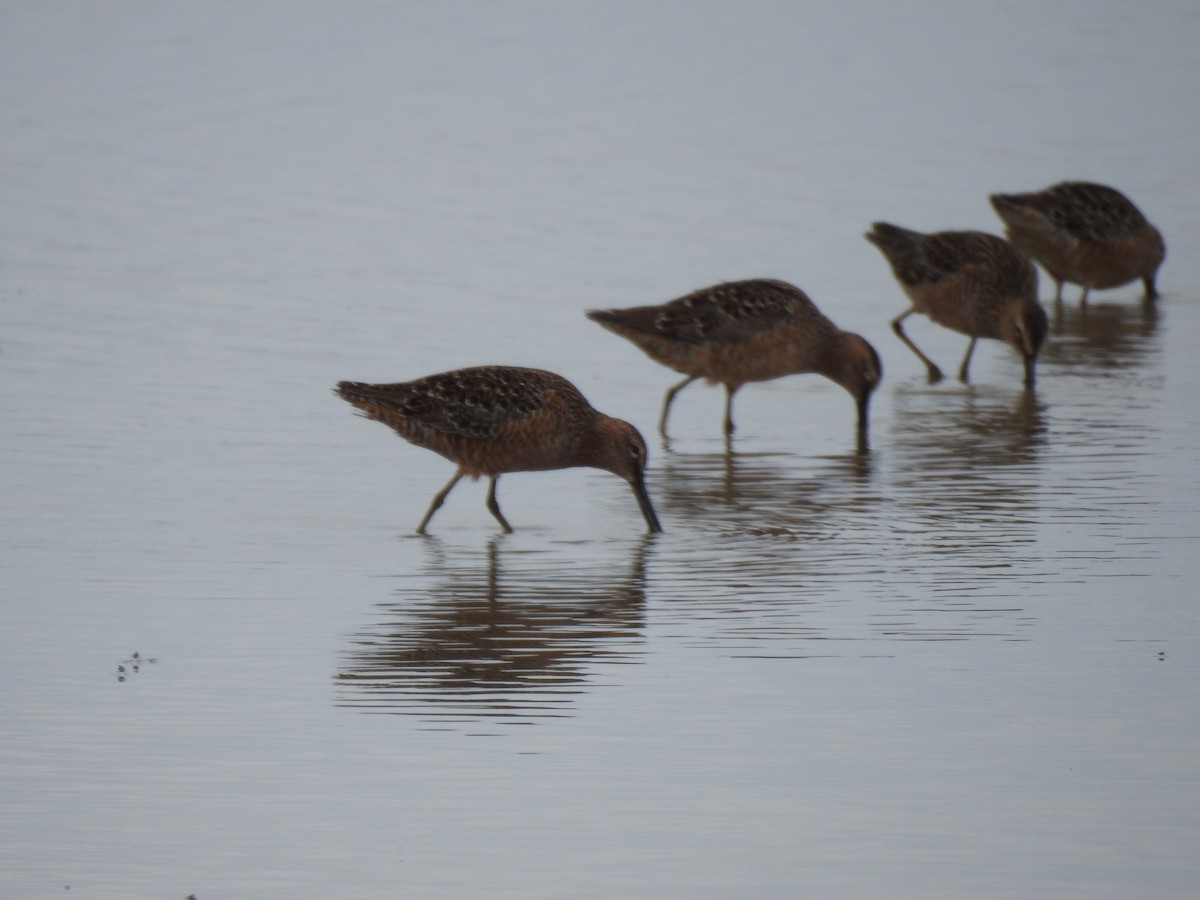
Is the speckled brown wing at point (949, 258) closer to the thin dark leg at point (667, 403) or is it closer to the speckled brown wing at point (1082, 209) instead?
the speckled brown wing at point (1082, 209)

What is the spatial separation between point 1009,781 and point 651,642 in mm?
1580

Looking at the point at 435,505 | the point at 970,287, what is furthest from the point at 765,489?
the point at 970,287

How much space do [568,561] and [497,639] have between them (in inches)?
48.1

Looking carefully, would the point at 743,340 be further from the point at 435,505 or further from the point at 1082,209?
the point at 1082,209

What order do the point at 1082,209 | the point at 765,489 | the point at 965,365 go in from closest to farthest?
the point at 765,489 → the point at 965,365 → the point at 1082,209

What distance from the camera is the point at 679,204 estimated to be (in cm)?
1797

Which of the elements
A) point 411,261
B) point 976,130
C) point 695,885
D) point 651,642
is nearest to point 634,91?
point 976,130

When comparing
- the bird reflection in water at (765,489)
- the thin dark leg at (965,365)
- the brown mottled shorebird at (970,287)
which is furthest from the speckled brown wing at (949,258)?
the bird reflection in water at (765,489)

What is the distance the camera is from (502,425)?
8969mm

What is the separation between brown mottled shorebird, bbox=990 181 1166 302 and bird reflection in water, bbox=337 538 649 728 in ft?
23.5

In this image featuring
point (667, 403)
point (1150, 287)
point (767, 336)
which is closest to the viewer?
point (667, 403)

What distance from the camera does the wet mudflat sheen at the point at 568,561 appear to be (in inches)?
221

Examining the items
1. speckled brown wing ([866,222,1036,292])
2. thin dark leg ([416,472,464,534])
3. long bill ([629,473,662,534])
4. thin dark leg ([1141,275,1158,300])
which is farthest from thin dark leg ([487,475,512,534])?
thin dark leg ([1141,275,1158,300])

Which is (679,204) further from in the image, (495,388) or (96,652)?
(96,652)
